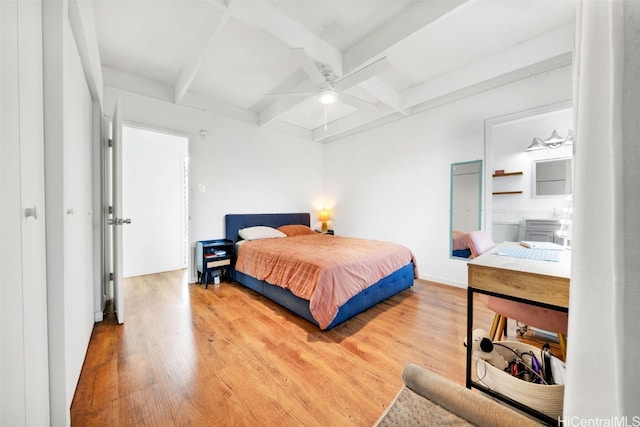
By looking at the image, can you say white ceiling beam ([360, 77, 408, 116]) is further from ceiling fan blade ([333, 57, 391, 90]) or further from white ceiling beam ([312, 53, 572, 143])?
ceiling fan blade ([333, 57, 391, 90])

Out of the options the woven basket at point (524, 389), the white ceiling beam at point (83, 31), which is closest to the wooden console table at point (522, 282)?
the woven basket at point (524, 389)

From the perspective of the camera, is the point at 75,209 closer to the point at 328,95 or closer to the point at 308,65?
the point at 308,65

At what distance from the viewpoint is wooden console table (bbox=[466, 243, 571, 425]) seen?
1002 mm

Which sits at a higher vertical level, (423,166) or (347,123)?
(347,123)

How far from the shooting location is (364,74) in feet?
7.73

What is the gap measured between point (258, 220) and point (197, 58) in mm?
2466

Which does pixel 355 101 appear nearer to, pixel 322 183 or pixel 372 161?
pixel 372 161

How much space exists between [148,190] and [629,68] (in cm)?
501

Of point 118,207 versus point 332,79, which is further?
point 332,79

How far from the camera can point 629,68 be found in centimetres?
44

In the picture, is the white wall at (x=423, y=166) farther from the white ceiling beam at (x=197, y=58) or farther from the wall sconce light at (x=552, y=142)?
the white ceiling beam at (x=197, y=58)

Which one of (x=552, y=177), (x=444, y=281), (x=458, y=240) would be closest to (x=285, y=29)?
(x=458, y=240)

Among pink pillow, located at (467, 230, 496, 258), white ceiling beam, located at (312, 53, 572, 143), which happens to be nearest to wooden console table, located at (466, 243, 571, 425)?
pink pillow, located at (467, 230, 496, 258)

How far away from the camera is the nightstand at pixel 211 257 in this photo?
10.6 feet
